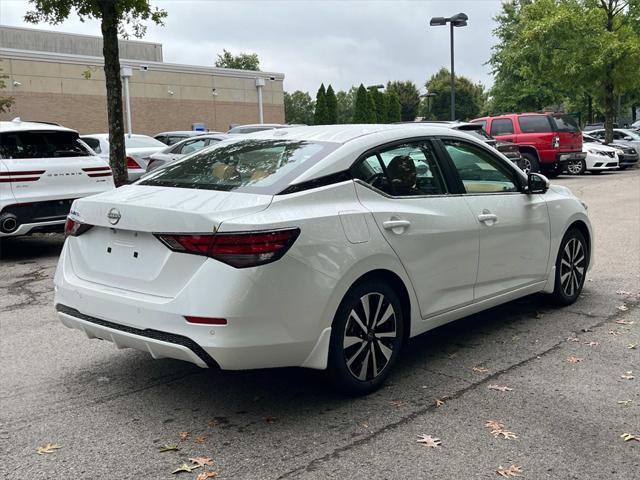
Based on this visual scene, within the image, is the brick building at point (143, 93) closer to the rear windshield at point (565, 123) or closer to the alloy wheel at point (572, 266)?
the rear windshield at point (565, 123)

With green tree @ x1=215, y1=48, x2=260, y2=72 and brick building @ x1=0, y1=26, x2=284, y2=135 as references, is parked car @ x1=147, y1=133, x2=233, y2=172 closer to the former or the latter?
brick building @ x1=0, y1=26, x2=284, y2=135

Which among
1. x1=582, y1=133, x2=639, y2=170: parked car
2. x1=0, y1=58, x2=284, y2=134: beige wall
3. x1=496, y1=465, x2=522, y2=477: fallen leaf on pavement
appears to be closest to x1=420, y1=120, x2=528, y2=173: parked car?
x1=582, y1=133, x2=639, y2=170: parked car

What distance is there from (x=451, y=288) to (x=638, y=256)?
4949 millimetres

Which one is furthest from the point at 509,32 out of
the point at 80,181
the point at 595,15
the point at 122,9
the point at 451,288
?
the point at 451,288

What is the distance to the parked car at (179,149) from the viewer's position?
1439 centimetres

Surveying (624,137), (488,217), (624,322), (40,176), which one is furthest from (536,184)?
(624,137)

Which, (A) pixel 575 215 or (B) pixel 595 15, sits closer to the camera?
(A) pixel 575 215

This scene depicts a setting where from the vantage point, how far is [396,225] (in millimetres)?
4422

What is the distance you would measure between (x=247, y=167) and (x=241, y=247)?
2.99 ft

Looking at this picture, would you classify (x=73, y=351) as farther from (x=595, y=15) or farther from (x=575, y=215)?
(x=595, y=15)

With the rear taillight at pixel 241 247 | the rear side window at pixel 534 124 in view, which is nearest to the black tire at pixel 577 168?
the rear side window at pixel 534 124

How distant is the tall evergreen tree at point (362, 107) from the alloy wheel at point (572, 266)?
42.4 m

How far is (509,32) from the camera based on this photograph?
161 ft

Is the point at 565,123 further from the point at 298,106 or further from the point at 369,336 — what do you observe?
the point at 298,106
